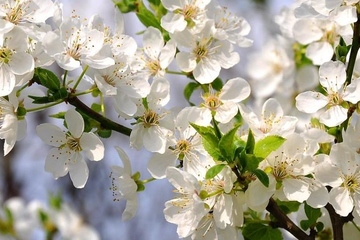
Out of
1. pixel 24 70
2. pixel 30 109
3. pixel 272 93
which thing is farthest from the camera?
pixel 272 93

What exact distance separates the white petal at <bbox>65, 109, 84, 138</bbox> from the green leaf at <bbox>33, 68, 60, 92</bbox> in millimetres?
93

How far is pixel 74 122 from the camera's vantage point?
1903 millimetres

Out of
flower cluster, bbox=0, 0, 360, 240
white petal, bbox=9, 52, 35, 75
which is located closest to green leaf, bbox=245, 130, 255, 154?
flower cluster, bbox=0, 0, 360, 240

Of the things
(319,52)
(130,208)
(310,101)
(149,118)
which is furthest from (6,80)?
(319,52)

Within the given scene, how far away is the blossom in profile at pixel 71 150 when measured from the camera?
196 cm

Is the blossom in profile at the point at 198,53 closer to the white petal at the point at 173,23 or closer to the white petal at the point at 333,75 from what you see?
the white petal at the point at 173,23

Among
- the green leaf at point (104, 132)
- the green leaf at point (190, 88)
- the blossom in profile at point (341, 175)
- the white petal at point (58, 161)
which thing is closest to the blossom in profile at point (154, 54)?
the green leaf at point (190, 88)

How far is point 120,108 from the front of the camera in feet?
6.27

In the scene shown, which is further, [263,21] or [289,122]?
[263,21]

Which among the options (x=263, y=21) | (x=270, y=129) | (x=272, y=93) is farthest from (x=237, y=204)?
(x=263, y=21)

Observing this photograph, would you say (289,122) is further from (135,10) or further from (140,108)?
(135,10)

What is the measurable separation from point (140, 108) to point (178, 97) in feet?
14.8

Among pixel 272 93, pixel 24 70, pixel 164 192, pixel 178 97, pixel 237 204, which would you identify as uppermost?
pixel 24 70

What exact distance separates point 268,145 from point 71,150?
0.60 meters
